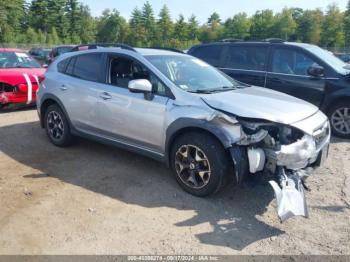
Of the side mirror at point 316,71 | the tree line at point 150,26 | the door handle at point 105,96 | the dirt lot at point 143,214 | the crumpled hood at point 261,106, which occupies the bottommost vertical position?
the dirt lot at point 143,214

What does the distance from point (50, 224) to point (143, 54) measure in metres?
2.48

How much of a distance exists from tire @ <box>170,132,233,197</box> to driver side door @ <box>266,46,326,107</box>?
3770 millimetres

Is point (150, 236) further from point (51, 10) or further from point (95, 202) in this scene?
point (51, 10)

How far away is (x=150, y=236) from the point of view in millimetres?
3303

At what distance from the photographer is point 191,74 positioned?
473cm

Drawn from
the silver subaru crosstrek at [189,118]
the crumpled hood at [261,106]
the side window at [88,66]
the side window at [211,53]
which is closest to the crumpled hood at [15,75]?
the silver subaru crosstrek at [189,118]

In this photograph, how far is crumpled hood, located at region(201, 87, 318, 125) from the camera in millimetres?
3703

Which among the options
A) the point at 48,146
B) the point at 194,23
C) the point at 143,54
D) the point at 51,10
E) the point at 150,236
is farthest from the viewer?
the point at 194,23

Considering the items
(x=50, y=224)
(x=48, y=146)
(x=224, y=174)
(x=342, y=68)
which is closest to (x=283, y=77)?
(x=342, y=68)

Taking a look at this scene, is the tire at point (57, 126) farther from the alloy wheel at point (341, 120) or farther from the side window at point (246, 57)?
the alloy wheel at point (341, 120)

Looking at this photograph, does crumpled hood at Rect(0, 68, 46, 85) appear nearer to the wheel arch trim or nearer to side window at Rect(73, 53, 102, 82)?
side window at Rect(73, 53, 102, 82)

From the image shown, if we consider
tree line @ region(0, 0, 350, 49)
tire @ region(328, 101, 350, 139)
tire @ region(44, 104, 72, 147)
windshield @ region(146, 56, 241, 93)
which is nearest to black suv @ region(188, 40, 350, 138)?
tire @ region(328, 101, 350, 139)

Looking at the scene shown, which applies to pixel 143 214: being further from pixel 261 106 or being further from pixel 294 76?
pixel 294 76

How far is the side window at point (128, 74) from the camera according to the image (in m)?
4.34
